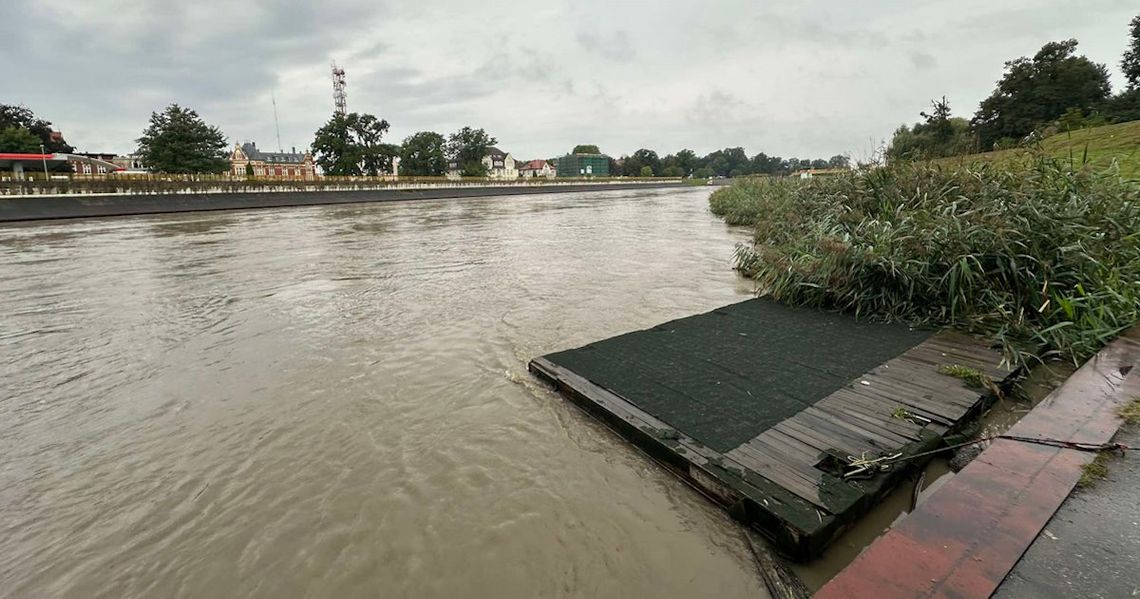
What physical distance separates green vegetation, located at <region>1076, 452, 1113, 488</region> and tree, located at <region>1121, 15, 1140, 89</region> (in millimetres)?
54608

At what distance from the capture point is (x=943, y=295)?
5.30 m

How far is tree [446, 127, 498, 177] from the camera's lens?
270ft

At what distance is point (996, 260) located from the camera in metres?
5.04

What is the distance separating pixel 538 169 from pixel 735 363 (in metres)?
129

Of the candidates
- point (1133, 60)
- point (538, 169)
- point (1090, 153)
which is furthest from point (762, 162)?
point (1090, 153)

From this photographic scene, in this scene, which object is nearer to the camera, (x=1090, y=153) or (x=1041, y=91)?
(x=1090, y=153)

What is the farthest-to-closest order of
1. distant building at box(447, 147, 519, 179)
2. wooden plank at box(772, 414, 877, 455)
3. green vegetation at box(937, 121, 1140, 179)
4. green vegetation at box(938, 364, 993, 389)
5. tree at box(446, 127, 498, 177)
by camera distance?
distant building at box(447, 147, 519, 179) → tree at box(446, 127, 498, 177) → green vegetation at box(937, 121, 1140, 179) → green vegetation at box(938, 364, 993, 389) → wooden plank at box(772, 414, 877, 455)

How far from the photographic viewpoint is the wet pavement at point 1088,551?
1.67m

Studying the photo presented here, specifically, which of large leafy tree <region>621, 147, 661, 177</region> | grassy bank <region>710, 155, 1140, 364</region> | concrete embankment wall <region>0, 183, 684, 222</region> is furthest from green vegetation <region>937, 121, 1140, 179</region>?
large leafy tree <region>621, 147, 661, 177</region>

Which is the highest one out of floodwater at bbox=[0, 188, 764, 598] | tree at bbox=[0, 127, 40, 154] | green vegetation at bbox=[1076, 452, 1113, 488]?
tree at bbox=[0, 127, 40, 154]

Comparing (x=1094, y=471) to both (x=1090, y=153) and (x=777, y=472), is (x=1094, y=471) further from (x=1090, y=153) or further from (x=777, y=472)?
(x=1090, y=153)

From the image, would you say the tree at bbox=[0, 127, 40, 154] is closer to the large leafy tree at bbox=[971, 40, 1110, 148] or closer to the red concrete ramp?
the red concrete ramp

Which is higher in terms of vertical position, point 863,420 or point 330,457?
point 863,420

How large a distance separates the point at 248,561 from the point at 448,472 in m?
1.08
